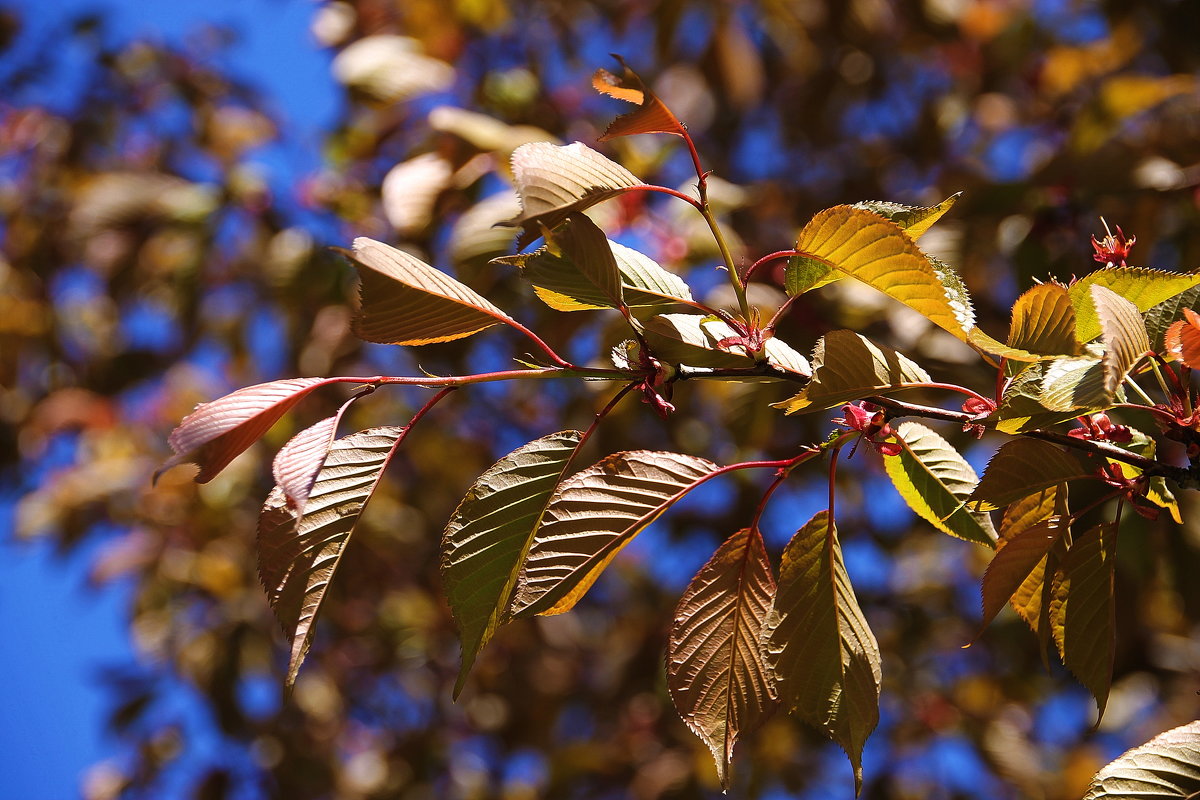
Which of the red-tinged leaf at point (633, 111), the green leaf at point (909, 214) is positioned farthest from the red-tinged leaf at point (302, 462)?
the green leaf at point (909, 214)

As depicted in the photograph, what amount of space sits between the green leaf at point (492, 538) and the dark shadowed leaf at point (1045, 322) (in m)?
0.28

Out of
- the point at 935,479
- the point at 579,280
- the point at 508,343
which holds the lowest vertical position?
the point at 508,343

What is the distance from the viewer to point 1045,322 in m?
0.53

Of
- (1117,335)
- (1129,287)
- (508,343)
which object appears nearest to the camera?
(1117,335)

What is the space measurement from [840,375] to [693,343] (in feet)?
0.31

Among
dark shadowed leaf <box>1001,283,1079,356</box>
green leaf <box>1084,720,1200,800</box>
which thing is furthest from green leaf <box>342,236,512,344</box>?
green leaf <box>1084,720,1200,800</box>

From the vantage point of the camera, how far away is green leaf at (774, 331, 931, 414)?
0.53 metres

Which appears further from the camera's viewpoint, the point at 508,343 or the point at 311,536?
the point at 508,343

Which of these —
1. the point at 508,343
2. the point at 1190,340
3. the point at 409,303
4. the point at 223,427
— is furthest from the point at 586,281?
the point at 508,343

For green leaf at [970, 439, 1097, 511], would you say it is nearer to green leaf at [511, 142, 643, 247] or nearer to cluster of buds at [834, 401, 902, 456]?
cluster of buds at [834, 401, 902, 456]

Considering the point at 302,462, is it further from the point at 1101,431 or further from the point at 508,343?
the point at 508,343

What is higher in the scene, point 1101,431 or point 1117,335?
point 1117,335

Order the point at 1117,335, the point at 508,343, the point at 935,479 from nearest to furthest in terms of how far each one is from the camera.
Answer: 1. the point at 1117,335
2. the point at 935,479
3. the point at 508,343

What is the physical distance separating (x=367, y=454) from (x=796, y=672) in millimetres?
310
